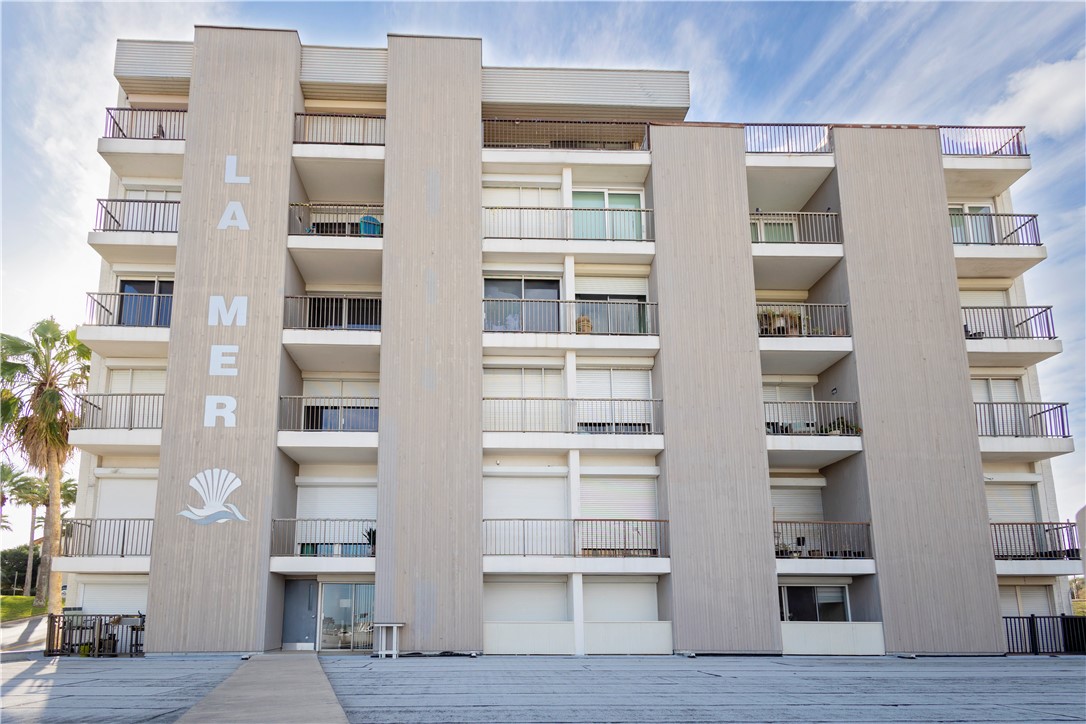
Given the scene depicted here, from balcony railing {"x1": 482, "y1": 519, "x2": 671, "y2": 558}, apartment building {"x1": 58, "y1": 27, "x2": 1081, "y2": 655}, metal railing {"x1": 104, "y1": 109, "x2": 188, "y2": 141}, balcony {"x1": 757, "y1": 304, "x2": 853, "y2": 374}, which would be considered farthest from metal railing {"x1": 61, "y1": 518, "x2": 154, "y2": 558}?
balcony {"x1": 757, "y1": 304, "x2": 853, "y2": 374}

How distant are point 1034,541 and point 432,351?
16994 millimetres

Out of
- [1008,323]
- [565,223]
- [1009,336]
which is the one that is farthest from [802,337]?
[565,223]

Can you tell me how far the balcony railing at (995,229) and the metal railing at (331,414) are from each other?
17.1m

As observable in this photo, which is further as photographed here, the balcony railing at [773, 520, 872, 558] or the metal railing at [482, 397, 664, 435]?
the metal railing at [482, 397, 664, 435]

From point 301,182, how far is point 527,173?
6368 mm

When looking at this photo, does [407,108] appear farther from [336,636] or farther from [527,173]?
[336,636]

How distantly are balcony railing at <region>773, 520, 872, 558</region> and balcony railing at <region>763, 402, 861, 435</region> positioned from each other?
7.99ft

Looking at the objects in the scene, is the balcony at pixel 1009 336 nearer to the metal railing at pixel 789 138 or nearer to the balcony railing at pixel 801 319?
the balcony railing at pixel 801 319

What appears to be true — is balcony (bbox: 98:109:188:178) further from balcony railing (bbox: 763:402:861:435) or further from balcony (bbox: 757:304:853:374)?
balcony railing (bbox: 763:402:861:435)

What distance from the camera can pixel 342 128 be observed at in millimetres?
24703

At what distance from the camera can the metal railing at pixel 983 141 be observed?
25297 millimetres

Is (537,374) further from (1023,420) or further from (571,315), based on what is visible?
(1023,420)

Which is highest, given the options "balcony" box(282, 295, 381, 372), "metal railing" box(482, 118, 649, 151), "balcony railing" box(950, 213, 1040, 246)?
"metal railing" box(482, 118, 649, 151)

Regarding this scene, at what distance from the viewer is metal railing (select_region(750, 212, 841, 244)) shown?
25.3m
